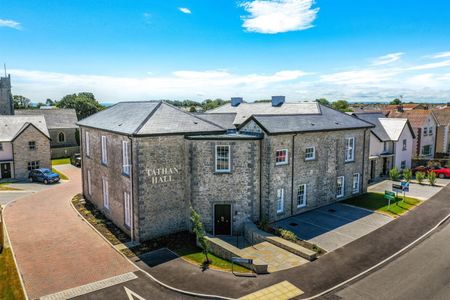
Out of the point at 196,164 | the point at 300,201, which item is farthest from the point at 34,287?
the point at 300,201

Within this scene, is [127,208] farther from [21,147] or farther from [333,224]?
[21,147]

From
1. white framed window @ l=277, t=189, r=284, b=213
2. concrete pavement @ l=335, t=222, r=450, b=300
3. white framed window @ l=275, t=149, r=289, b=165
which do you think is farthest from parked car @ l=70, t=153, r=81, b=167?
concrete pavement @ l=335, t=222, r=450, b=300

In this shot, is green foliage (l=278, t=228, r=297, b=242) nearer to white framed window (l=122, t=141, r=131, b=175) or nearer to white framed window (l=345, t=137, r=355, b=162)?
white framed window (l=122, t=141, r=131, b=175)

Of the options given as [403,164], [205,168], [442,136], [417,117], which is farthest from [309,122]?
[442,136]

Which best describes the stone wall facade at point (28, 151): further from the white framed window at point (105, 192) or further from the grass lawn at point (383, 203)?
the grass lawn at point (383, 203)

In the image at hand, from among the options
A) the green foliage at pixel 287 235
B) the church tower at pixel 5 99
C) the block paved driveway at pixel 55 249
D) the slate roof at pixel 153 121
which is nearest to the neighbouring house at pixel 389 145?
the green foliage at pixel 287 235
